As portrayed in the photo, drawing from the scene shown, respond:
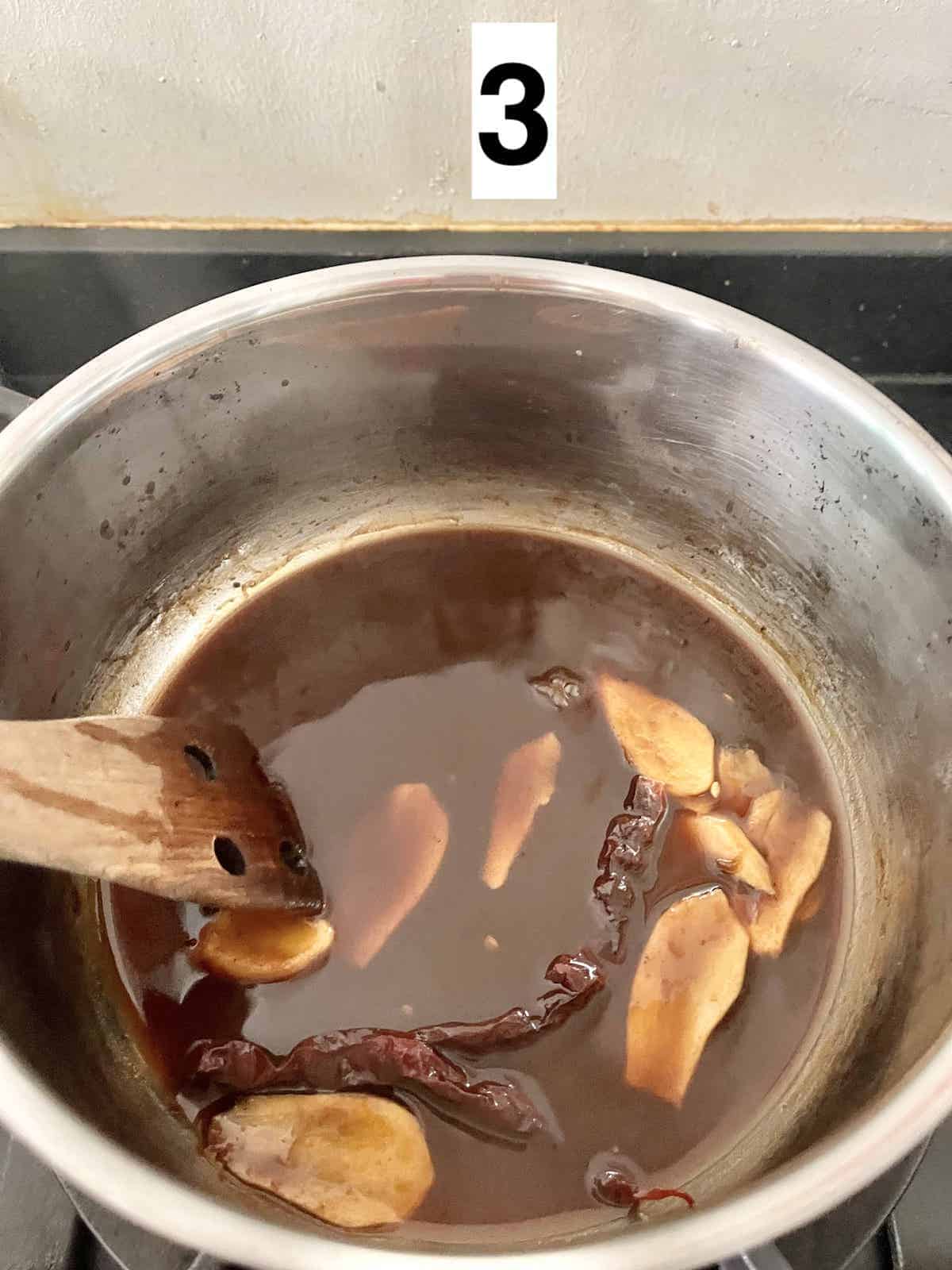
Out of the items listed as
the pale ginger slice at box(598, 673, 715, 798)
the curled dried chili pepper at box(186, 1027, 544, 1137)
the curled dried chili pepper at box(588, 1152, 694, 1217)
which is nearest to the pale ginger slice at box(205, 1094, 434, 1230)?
the curled dried chili pepper at box(186, 1027, 544, 1137)

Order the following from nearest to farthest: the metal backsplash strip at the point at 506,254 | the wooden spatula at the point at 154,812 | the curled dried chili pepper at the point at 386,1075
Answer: the wooden spatula at the point at 154,812
the curled dried chili pepper at the point at 386,1075
the metal backsplash strip at the point at 506,254

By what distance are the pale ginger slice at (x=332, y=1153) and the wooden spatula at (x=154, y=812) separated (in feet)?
0.48

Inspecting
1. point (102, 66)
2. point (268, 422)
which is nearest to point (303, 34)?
point (102, 66)

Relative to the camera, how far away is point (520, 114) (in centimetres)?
88

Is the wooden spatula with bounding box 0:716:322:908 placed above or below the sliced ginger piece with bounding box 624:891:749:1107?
above

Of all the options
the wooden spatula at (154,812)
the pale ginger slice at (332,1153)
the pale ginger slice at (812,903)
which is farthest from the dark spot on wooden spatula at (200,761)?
the pale ginger slice at (812,903)

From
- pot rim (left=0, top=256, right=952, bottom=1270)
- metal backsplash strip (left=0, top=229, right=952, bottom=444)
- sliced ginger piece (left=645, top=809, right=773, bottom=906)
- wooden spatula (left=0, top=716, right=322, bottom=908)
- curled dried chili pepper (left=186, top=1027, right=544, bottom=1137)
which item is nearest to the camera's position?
pot rim (left=0, top=256, right=952, bottom=1270)

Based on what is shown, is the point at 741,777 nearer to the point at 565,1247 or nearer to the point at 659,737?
the point at 659,737

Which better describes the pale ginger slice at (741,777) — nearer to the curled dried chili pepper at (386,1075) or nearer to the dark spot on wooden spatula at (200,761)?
the curled dried chili pepper at (386,1075)

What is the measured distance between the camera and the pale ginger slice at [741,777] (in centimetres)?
87

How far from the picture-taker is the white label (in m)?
0.84

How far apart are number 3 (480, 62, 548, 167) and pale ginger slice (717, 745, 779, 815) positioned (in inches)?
22.0

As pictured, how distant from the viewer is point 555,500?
3.34ft

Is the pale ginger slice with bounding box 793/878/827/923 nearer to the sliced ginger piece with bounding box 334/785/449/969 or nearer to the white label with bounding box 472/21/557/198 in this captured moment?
the sliced ginger piece with bounding box 334/785/449/969
